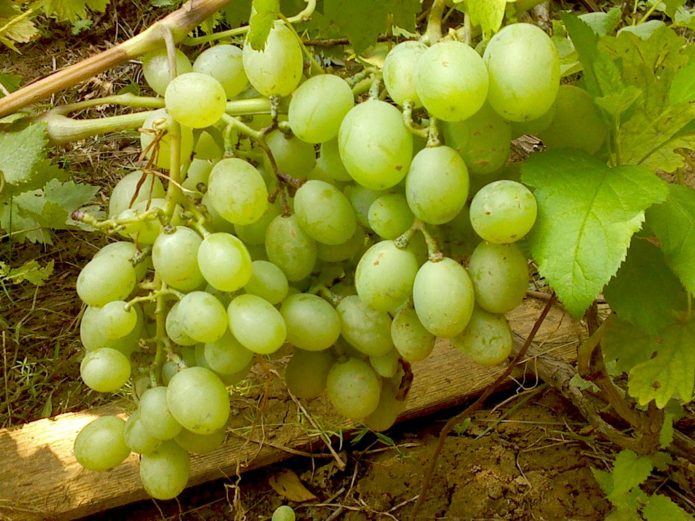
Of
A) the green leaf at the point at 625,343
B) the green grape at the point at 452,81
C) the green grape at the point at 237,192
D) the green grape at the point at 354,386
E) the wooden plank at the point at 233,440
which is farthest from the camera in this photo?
the wooden plank at the point at 233,440

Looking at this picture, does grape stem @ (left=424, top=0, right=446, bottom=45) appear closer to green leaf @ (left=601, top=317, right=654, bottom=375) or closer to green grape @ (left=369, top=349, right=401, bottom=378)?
green grape @ (left=369, top=349, right=401, bottom=378)

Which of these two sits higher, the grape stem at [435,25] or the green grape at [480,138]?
the grape stem at [435,25]

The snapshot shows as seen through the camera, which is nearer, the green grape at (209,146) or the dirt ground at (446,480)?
the green grape at (209,146)

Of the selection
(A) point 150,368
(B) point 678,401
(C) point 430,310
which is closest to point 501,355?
(C) point 430,310

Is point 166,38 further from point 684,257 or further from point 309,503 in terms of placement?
point 309,503

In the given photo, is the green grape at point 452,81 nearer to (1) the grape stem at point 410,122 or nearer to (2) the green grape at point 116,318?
(1) the grape stem at point 410,122

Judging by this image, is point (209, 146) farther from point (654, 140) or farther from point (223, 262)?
point (654, 140)

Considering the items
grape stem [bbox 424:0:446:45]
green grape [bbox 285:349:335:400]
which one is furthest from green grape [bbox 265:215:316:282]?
grape stem [bbox 424:0:446:45]

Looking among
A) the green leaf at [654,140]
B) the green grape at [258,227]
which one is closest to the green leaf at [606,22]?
the green leaf at [654,140]
